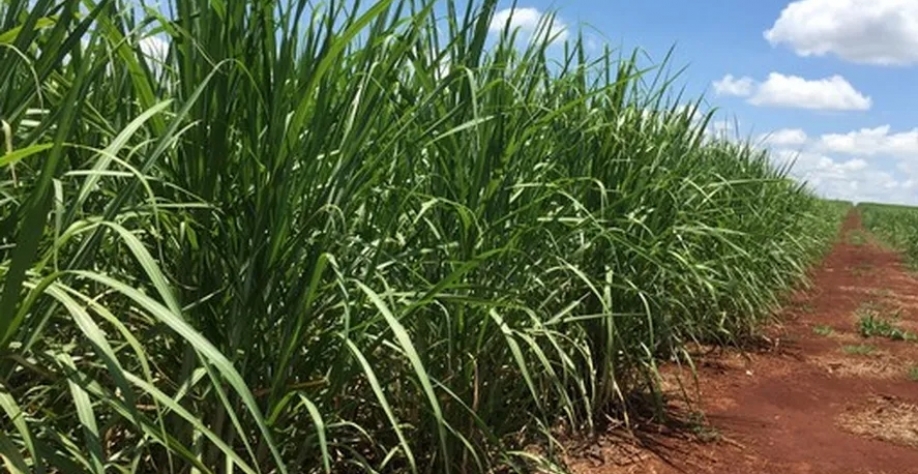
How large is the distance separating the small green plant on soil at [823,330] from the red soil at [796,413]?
0.01m

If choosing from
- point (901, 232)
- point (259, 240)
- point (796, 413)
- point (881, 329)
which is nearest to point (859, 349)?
point (881, 329)

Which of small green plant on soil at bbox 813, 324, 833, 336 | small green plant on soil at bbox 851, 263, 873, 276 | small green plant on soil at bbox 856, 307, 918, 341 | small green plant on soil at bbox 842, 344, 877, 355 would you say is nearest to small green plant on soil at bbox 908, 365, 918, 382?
small green plant on soil at bbox 842, 344, 877, 355

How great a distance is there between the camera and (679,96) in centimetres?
323

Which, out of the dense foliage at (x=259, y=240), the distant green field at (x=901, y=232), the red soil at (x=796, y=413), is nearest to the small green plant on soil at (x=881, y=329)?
the red soil at (x=796, y=413)

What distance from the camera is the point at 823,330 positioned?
5.57m

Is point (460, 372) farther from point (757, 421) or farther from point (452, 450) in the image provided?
point (757, 421)

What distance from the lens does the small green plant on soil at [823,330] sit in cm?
549

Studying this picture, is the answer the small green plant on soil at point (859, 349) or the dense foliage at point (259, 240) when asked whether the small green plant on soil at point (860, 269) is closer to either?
the small green plant on soil at point (859, 349)

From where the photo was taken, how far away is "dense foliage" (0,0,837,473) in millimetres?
997

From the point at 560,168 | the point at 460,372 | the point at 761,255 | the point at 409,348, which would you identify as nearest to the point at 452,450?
the point at 460,372

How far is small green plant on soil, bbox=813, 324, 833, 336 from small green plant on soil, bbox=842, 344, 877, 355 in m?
0.36

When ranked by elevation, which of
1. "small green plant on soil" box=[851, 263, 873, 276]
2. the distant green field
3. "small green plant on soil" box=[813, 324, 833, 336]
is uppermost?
the distant green field

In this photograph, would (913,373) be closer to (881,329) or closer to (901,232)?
(881,329)

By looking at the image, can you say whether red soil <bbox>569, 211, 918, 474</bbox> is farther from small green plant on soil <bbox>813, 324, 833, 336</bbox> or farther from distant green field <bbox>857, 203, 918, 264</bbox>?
distant green field <bbox>857, 203, 918, 264</bbox>
